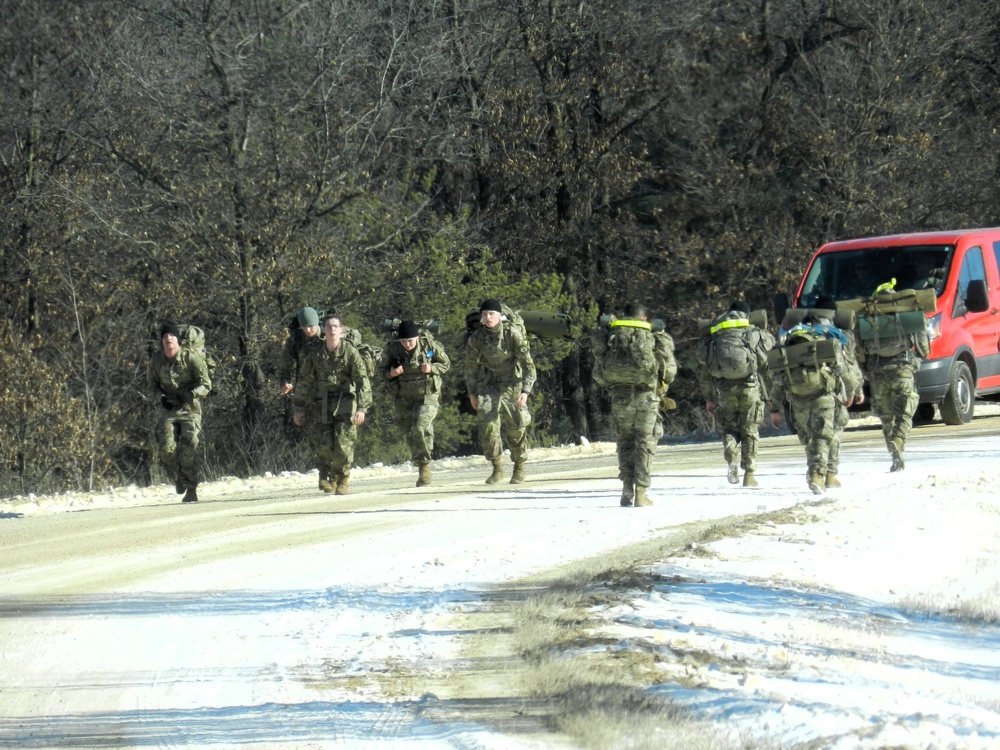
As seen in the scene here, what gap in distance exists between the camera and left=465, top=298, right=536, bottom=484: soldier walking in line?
1633 cm

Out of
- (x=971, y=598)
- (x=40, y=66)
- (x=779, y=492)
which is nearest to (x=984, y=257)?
(x=779, y=492)

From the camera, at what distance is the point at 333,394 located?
51.9ft

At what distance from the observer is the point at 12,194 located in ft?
95.8

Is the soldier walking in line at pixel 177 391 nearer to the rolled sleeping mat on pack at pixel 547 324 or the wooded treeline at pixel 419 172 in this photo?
the rolled sleeping mat on pack at pixel 547 324

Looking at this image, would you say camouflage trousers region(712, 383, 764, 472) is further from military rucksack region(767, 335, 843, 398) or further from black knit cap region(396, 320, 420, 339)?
black knit cap region(396, 320, 420, 339)

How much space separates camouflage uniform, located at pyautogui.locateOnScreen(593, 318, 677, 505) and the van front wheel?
797 cm

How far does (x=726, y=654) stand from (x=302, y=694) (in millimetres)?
2209

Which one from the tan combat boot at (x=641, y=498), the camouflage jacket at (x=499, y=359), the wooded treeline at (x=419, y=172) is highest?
the wooded treeline at (x=419, y=172)

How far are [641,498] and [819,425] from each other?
1817mm

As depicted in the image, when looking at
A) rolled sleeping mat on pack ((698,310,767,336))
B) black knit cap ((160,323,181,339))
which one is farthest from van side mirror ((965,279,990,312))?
black knit cap ((160,323,181,339))

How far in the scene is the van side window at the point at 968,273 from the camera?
20359 mm

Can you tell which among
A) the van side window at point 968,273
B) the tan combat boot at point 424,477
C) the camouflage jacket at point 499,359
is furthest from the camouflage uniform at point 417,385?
the van side window at point 968,273

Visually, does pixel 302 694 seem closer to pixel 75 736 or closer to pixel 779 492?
pixel 75 736

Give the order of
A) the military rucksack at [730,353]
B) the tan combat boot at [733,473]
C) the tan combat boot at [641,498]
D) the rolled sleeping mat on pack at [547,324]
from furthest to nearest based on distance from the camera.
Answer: the rolled sleeping mat on pack at [547,324] < the tan combat boot at [733,473] < the military rucksack at [730,353] < the tan combat boot at [641,498]
